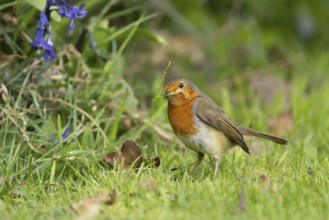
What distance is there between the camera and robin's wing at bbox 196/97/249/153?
500 cm

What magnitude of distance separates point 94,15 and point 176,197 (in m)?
2.92

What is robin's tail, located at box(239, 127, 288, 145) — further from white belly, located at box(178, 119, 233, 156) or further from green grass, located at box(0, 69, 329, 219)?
white belly, located at box(178, 119, 233, 156)

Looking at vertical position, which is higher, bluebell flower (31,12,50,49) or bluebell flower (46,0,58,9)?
bluebell flower (46,0,58,9)

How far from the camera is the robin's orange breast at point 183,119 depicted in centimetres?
491

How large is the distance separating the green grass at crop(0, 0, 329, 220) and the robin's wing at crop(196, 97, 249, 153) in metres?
0.18

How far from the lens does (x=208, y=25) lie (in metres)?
8.92

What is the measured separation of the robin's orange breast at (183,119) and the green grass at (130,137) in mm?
221

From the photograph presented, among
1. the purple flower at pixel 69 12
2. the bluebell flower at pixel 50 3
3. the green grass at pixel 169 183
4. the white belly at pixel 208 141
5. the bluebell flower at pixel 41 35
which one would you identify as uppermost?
the bluebell flower at pixel 50 3

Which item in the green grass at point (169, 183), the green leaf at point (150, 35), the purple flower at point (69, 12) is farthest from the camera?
the green leaf at point (150, 35)

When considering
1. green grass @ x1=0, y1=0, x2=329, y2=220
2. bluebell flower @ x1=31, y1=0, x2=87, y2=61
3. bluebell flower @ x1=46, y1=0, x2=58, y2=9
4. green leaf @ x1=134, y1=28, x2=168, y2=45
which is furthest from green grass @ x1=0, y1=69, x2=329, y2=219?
bluebell flower @ x1=46, y1=0, x2=58, y2=9

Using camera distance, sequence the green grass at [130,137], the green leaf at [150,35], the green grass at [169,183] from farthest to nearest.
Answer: the green leaf at [150,35], the green grass at [130,137], the green grass at [169,183]

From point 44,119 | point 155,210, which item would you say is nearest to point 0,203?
point 155,210

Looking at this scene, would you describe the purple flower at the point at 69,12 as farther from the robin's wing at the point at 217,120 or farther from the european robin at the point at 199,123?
the robin's wing at the point at 217,120

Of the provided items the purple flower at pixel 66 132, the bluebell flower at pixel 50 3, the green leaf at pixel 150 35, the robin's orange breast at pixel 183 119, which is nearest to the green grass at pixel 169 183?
the purple flower at pixel 66 132
